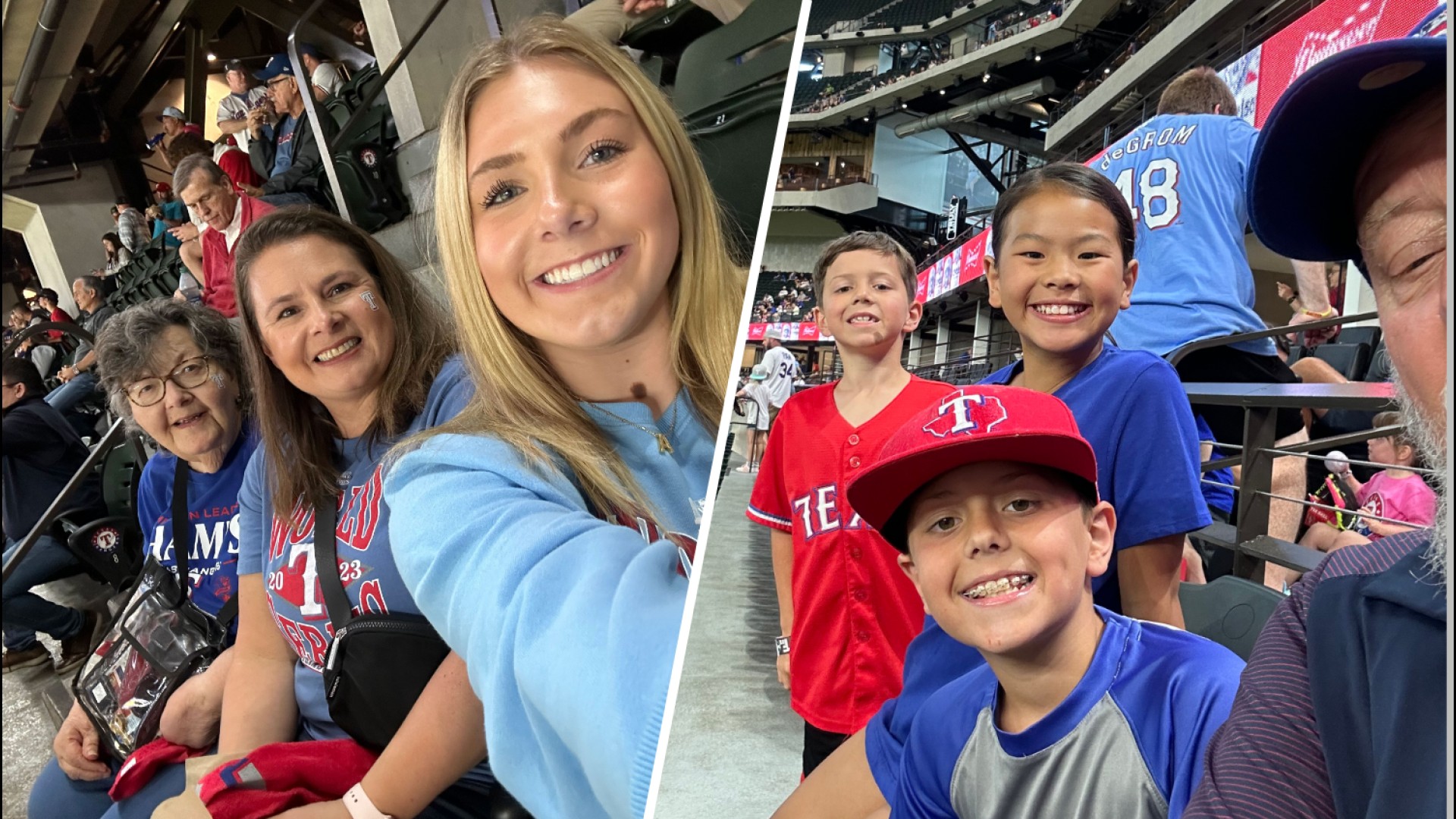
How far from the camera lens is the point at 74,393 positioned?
24.2 inches

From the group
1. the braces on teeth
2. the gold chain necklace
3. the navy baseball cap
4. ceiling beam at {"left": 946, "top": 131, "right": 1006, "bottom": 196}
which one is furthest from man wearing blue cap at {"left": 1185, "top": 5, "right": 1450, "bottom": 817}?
the gold chain necklace

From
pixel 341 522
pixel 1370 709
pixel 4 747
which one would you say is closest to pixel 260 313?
pixel 341 522

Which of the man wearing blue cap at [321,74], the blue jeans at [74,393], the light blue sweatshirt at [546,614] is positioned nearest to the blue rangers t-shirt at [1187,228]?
the light blue sweatshirt at [546,614]

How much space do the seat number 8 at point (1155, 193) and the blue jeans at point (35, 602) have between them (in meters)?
0.87

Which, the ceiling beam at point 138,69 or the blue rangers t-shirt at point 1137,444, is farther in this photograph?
the ceiling beam at point 138,69

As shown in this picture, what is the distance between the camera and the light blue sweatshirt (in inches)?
17.0

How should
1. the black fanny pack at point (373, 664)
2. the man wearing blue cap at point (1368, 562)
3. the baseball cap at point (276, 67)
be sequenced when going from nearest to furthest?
the man wearing blue cap at point (1368, 562) < the black fanny pack at point (373, 664) < the baseball cap at point (276, 67)

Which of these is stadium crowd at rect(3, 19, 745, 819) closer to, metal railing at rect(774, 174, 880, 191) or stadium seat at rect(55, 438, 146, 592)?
stadium seat at rect(55, 438, 146, 592)

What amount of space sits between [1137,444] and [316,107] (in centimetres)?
64

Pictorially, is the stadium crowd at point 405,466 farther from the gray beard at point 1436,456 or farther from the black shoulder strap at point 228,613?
the gray beard at point 1436,456

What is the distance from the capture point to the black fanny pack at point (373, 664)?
1.64 feet

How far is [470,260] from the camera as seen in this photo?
49 centimetres

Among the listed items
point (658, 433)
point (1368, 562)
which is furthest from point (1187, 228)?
point (658, 433)

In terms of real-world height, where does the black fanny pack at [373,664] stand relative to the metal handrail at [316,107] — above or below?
below
